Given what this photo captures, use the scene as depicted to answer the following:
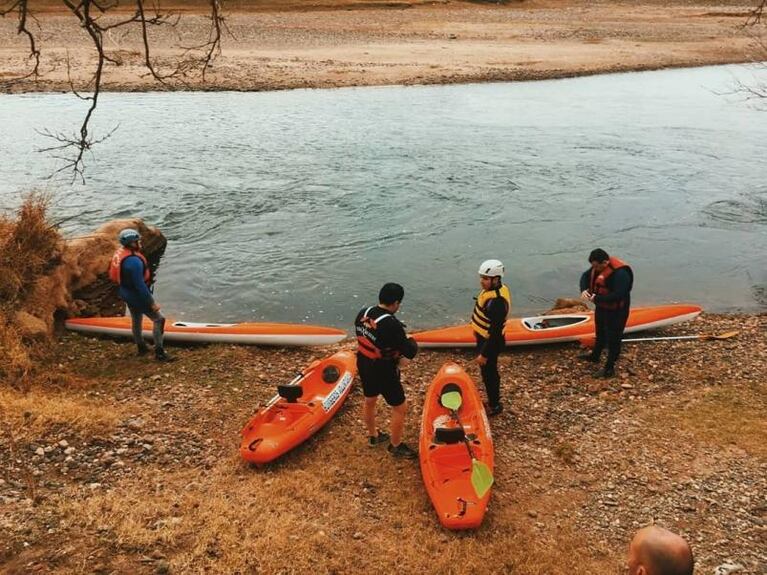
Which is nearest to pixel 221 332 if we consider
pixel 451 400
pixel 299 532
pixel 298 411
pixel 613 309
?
pixel 298 411

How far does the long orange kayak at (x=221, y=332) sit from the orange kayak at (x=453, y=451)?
7.99 feet

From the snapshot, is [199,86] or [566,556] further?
[199,86]

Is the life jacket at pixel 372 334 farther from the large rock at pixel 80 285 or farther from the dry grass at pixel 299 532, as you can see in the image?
the large rock at pixel 80 285

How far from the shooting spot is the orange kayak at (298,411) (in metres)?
6.71

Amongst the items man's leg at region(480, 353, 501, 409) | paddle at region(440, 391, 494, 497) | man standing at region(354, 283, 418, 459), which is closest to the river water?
man's leg at region(480, 353, 501, 409)

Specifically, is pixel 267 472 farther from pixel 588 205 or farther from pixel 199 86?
pixel 199 86

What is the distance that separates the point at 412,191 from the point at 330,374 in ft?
37.5

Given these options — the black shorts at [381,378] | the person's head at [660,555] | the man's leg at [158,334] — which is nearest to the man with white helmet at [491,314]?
the black shorts at [381,378]

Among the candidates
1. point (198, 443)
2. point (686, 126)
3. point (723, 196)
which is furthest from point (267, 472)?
point (686, 126)

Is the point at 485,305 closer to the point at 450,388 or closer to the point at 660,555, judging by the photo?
the point at 450,388

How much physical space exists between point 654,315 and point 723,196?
10645 mm

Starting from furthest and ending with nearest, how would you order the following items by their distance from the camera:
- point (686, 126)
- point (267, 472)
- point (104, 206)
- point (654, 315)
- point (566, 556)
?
point (686, 126) < point (104, 206) < point (654, 315) < point (267, 472) < point (566, 556)

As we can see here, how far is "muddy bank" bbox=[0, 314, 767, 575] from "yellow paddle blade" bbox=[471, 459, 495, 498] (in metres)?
0.25

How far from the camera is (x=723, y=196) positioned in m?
18.5
